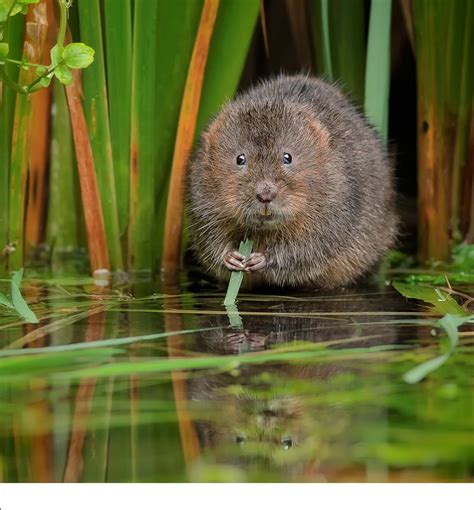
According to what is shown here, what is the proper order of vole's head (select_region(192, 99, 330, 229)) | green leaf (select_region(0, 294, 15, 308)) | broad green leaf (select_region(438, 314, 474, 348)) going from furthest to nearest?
1. vole's head (select_region(192, 99, 330, 229))
2. green leaf (select_region(0, 294, 15, 308))
3. broad green leaf (select_region(438, 314, 474, 348))

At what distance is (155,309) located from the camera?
3283 mm

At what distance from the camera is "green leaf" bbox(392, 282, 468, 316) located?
3086mm

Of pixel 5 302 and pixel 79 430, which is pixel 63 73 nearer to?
pixel 5 302

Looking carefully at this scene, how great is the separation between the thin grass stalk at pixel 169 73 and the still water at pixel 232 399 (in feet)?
4.37

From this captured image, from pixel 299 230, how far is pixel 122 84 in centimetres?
103

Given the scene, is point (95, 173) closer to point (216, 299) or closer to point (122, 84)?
point (122, 84)

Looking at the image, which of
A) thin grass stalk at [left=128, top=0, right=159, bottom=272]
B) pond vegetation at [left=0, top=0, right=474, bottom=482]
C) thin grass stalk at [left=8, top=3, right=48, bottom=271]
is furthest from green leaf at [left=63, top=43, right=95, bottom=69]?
thin grass stalk at [left=128, top=0, right=159, bottom=272]

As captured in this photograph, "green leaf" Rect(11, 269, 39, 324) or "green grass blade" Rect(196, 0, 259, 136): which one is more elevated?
"green grass blade" Rect(196, 0, 259, 136)

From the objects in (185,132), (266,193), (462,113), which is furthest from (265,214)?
(462,113)

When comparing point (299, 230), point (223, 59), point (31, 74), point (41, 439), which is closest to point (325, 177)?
point (299, 230)

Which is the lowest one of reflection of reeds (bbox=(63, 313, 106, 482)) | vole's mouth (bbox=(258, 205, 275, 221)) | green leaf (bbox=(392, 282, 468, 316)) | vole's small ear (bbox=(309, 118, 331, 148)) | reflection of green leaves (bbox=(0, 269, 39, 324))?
reflection of reeds (bbox=(63, 313, 106, 482))

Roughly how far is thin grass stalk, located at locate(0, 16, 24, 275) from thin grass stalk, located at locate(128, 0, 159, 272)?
50 cm

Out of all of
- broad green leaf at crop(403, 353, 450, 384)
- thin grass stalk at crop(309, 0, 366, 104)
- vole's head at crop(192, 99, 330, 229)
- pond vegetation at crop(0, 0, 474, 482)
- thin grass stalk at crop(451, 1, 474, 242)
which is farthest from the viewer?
thin grass stalk at crop(309, 0, 366, 104)

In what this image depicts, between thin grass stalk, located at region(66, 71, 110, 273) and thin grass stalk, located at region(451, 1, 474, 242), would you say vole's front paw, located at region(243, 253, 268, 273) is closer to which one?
thin grass stalk, located at region(66, 71, 110, 273)
